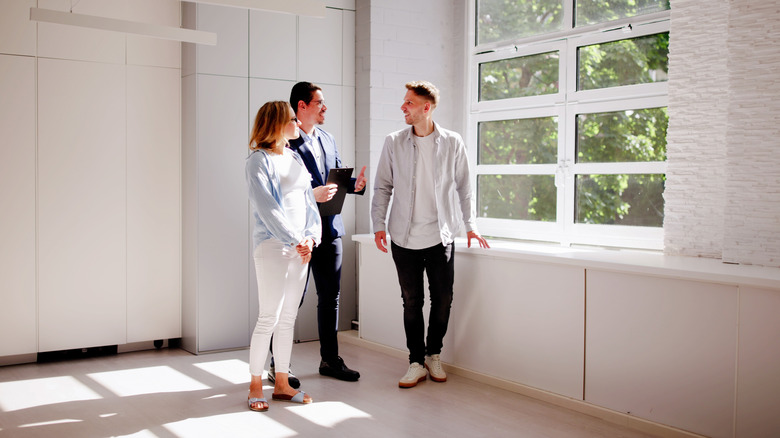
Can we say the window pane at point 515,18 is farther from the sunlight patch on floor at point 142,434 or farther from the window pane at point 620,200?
the sunlight patch on floor at point 142,434

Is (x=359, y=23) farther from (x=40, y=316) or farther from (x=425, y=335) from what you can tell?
(x=40, y=316)

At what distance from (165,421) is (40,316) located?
1.75m

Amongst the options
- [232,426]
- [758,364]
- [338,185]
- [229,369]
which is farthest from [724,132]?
[229,369]

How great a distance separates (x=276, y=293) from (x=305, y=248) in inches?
10.7

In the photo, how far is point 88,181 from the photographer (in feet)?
16.6

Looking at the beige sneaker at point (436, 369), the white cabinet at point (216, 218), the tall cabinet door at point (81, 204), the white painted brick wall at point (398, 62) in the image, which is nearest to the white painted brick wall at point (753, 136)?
the beige sneaker at point (436, 369)

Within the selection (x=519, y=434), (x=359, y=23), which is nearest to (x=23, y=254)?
(x=359, y=23)

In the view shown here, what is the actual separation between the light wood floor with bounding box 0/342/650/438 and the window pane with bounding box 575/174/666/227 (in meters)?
1.39

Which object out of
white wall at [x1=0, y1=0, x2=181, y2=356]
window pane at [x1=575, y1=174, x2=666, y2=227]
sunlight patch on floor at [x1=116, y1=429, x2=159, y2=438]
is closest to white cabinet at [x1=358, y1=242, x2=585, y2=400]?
window pane at [x1=575, y1=174, x2=666, y2=227]

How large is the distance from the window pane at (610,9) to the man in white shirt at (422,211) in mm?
1386

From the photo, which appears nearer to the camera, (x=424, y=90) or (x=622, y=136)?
(x=424, y=90)

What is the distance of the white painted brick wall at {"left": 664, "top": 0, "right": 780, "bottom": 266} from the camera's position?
12.1ft

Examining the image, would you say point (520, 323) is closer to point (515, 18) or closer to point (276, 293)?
point (276, 293)

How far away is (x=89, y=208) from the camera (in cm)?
507
